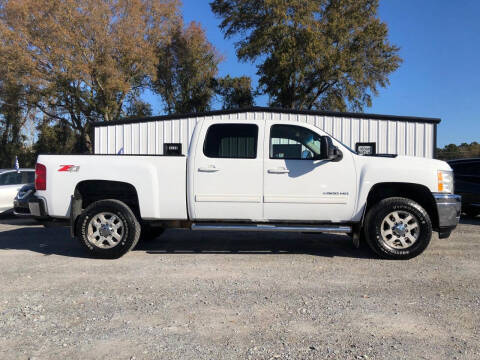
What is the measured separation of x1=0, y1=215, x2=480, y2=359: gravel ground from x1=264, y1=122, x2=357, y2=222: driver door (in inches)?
27.0

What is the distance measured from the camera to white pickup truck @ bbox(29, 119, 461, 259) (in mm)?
5145

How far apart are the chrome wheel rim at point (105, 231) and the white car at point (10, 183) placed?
218 inches

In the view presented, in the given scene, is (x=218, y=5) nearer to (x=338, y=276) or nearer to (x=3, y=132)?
(x=3, y=132)

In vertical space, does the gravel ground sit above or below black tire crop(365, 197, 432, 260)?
below

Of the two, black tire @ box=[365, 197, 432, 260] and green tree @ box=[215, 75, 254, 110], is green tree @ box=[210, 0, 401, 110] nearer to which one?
green tree @ box=[215, 75, 254, 110]

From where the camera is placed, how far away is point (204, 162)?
5.25 m

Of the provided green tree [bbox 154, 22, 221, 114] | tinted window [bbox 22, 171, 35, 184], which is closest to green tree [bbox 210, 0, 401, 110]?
green tree [bbox 154, 22, 221, 114]

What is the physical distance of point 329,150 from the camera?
5.08m

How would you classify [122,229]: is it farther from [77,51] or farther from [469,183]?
[77,51]

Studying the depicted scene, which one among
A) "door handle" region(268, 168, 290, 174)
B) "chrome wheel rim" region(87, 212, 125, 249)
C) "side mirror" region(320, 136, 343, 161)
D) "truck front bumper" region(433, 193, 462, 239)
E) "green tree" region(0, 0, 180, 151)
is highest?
"green tree" region(0, 0, 180, 151)

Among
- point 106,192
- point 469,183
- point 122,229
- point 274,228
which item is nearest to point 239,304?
point 274,228

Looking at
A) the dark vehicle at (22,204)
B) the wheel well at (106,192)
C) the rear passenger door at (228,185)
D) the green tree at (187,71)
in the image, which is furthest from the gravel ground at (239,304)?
the green tree at (187,71)

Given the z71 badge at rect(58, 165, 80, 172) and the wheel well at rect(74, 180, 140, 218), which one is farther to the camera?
the wheel well at rect(74, 180, 140, 218)

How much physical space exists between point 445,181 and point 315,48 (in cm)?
1988
